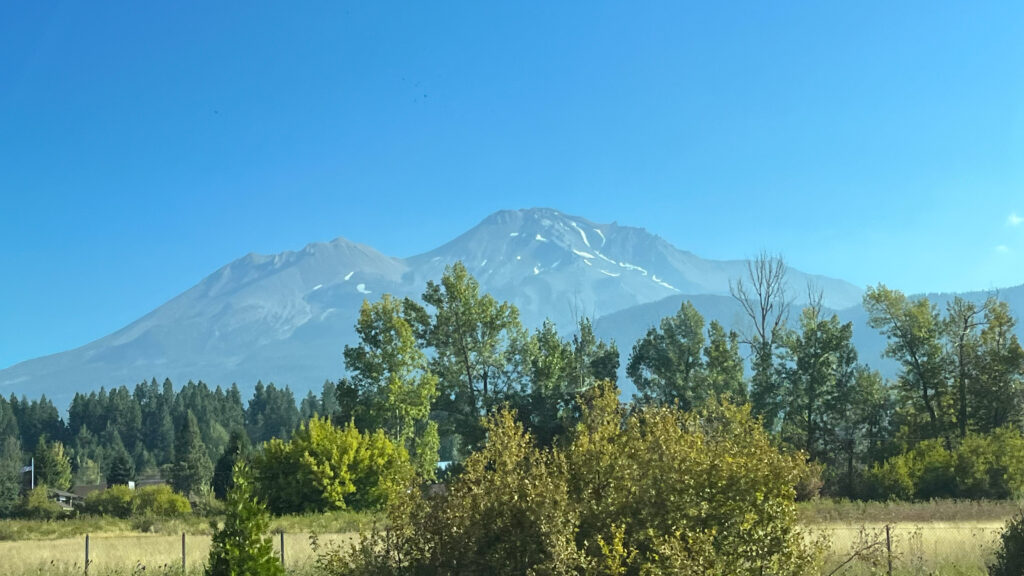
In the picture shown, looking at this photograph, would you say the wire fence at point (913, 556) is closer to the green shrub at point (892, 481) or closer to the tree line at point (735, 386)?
the green shrub at point (892, 481)

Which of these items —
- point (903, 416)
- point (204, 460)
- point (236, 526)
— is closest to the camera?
point (236, 526)

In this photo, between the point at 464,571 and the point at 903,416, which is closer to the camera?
the point at 464,571

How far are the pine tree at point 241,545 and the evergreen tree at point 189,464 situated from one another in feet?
283

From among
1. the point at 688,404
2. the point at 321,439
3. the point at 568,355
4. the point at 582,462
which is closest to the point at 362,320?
the point at 321,439

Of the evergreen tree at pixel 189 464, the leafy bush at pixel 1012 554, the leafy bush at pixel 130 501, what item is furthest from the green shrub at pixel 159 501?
the leafy bush at pixel 1012 554

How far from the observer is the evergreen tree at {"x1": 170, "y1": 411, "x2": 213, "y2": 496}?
328 ft

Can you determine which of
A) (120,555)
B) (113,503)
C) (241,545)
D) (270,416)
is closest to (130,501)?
(113,503)

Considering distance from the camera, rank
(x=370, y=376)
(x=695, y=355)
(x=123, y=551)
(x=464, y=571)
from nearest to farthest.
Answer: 1. (x=464, y=571)
2. (x=123, y=551)
3. (x=370, y=376)
4. (x=695, y=355)

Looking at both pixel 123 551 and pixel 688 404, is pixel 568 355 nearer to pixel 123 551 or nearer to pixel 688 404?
pixel 688 404

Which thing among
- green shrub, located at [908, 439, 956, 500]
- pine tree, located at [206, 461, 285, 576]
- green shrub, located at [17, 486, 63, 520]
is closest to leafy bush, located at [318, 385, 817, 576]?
pine tree, located at [206, 461, 285, 576]

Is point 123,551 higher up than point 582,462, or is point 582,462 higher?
point 582,462

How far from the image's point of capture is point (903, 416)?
54656mm

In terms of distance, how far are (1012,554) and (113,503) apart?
63.9 m

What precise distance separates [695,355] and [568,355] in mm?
9043
